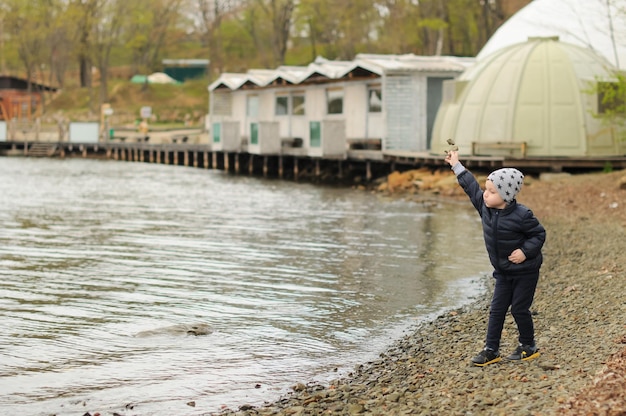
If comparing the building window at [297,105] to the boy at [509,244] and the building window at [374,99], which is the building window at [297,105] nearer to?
the building window at [374,99]

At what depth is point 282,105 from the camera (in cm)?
4494

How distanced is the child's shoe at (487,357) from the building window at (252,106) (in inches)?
1560

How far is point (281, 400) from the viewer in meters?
8.50

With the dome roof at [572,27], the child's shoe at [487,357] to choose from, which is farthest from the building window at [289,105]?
the child's shoe at [487,357]

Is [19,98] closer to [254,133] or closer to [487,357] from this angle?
[254,133]

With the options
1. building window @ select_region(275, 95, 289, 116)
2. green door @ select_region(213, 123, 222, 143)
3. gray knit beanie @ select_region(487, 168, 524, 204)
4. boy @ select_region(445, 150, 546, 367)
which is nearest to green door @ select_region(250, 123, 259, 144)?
building window @ select_region(275, 95, 289, 116)

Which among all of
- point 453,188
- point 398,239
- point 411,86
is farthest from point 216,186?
point 398,239

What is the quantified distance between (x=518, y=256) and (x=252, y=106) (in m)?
40.6

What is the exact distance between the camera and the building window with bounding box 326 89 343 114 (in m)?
40.0

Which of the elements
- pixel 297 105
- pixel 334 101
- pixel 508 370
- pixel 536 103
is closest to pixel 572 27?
pixel 536 103

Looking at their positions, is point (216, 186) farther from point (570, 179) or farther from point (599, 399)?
point (599, 399)

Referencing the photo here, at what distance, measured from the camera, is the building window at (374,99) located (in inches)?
1479

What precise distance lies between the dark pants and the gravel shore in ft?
0.79

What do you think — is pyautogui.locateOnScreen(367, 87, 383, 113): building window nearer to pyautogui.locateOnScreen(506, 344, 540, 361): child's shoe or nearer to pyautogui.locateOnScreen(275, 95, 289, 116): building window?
pyautogui.locateOnScreen(275, 95, 289, 116): building window
